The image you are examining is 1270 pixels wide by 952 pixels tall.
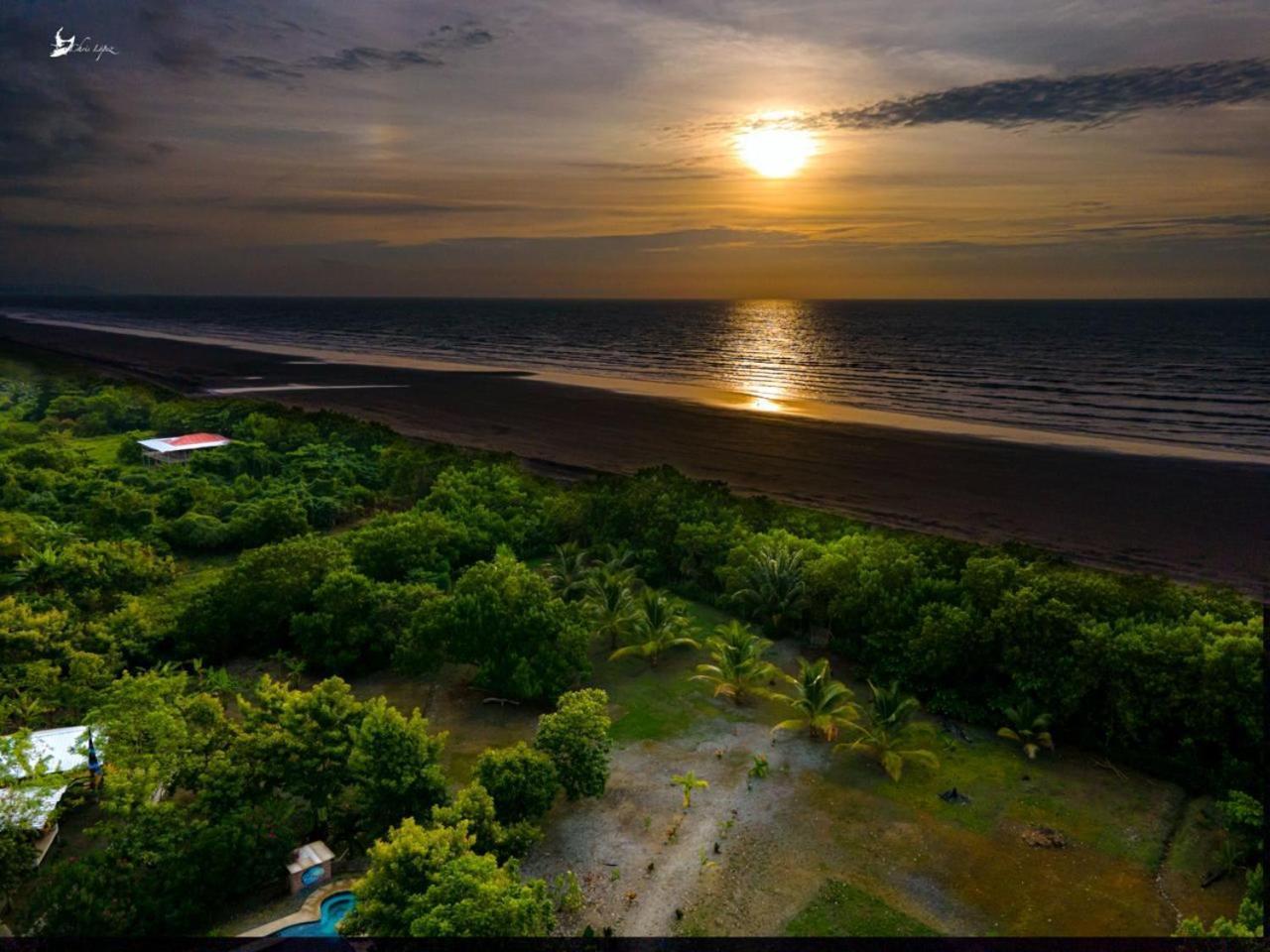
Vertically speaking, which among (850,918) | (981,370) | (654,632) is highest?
(981,370)

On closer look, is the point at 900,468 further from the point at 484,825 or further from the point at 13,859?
the point at 13,859

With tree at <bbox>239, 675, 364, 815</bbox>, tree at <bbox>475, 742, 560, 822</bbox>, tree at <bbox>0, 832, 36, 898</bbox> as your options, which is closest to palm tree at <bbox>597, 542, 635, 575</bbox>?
tree at <bbox>475, 742, 560, 822</bbox>

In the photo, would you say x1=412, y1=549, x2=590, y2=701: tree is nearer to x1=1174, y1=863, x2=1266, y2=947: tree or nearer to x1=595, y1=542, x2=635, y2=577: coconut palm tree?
x1=595, y1=542, x2=635, y2=577: coconut palm tree

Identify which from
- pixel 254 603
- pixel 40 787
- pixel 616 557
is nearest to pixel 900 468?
pixel 616 557

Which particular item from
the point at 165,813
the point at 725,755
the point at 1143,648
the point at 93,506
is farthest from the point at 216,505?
the point at 1143,648

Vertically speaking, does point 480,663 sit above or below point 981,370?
below

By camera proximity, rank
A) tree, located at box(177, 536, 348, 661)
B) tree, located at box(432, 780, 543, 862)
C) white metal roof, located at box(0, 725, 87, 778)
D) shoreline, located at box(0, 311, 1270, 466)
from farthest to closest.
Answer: shoreline, located at box(0, 311, 1270, 466)
tree, located at box(177, 536, 348, 661)
white metal roof, located at box(0, 725, 87, 778)
tree, located at box(432, 780, 543, 862)

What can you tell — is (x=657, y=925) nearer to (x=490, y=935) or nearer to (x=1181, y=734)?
(x=490, y=935)
